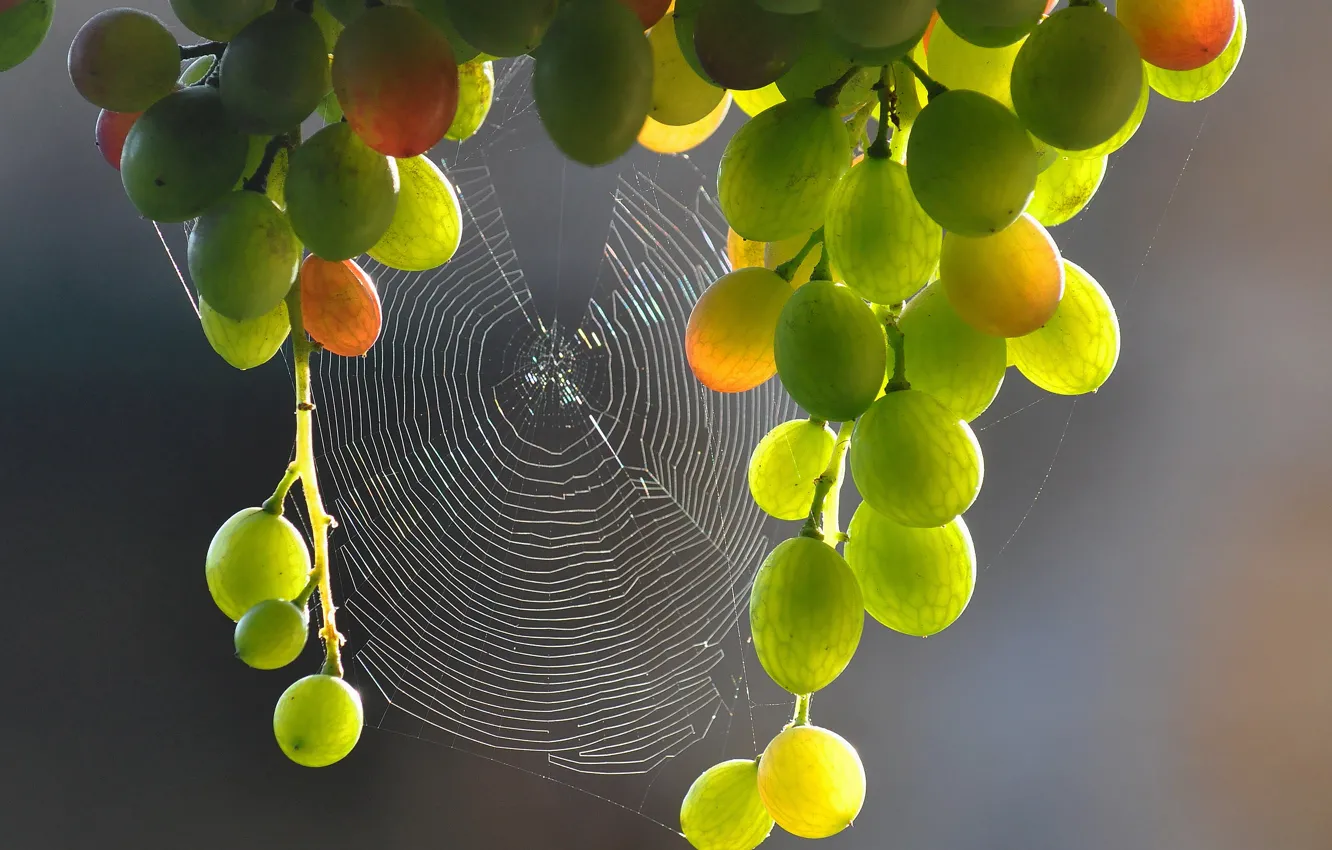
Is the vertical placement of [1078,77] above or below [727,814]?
above

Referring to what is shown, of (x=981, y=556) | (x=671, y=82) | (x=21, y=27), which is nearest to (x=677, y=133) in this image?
(x=671, y=82)

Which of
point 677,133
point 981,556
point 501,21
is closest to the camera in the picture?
point 501,21

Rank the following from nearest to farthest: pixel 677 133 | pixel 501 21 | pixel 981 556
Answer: pixel 501 21, pixel 677 133, pixel 981 556

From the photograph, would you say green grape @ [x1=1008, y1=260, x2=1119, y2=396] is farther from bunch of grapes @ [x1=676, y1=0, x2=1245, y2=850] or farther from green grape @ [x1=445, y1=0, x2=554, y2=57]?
green grape @ [x1=445, y1=0, x2=554, y2=57]

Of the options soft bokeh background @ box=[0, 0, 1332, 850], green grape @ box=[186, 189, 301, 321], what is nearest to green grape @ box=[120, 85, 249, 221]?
green grape @ box=[186, 189, 301, 321]

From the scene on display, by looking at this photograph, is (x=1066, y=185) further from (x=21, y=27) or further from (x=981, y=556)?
(x=981, y=556)

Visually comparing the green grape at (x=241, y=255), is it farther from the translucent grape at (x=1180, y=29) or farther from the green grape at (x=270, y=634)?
the translucent grape at (x=1180, y=29)

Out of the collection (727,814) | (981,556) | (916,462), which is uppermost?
(916,462)

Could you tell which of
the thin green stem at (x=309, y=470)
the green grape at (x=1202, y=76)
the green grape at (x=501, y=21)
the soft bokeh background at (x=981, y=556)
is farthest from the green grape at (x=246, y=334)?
the soft bokeh background at (x=981, y=556)
